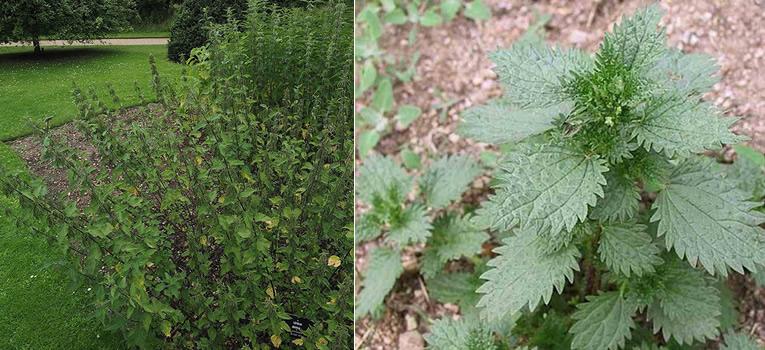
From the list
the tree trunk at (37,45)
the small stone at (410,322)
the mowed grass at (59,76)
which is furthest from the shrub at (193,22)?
the small stone at (410,322)

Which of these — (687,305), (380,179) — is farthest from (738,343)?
(380,179)

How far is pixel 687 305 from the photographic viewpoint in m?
1.14

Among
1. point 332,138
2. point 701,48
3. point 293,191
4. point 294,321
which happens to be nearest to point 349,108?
point 332,138

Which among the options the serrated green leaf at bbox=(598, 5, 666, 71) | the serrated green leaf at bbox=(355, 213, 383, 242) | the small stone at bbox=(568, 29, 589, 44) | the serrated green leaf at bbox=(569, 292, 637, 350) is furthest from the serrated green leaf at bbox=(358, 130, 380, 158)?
the serrated green leaf at bbox=(598, 5, 666, 71)

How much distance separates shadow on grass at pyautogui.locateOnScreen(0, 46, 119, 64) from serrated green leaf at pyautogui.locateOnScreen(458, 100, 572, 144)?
2.78ft

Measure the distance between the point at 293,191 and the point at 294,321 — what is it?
35 cm

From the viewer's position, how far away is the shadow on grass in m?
1.29

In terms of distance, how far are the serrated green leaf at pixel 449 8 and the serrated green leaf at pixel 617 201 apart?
104cm

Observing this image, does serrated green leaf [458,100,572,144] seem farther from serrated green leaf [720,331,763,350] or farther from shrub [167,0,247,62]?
shrub [167,0,247,62]

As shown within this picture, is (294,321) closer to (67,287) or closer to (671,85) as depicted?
(67,287)

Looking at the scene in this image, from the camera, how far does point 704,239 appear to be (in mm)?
949

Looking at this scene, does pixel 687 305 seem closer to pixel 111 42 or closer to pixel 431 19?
pixel 431 19

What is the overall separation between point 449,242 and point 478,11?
0.81 m

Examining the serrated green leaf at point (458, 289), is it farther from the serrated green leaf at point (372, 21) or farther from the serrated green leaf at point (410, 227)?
the serrated green leaf at point (372, 21)
